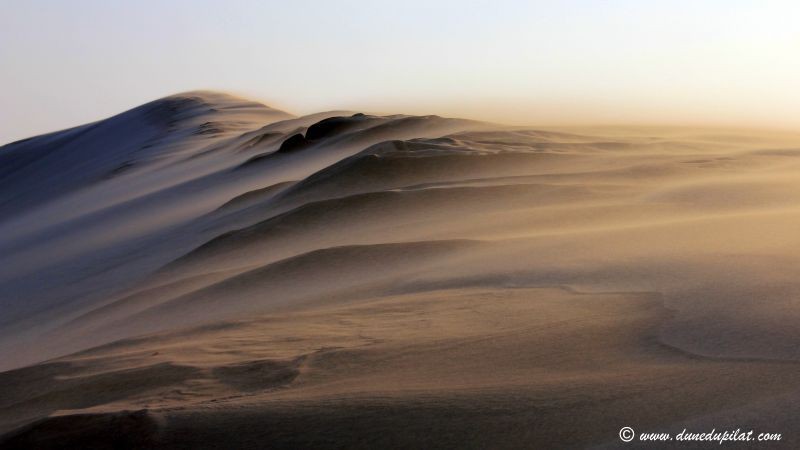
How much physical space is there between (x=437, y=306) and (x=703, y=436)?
973 millimetres

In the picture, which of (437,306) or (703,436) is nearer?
(703,436)

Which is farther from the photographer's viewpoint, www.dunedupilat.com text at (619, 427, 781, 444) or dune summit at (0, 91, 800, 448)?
dune summit at (0, 91, 800, 448)

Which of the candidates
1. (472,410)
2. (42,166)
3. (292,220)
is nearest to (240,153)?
(292,220)

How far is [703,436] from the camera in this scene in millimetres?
1415

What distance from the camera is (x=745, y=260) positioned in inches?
94.9

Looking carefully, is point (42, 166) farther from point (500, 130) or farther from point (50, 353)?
point (50, 353)

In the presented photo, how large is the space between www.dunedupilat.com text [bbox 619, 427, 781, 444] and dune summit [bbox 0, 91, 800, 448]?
2 centimetres

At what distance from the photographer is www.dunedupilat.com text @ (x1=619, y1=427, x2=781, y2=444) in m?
1.38

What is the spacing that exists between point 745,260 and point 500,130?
13.8 ft

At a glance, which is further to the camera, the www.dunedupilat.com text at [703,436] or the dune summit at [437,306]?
the dune summit at [437,306]

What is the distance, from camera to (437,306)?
233cm

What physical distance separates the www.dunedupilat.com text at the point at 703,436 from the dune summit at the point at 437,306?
2cm

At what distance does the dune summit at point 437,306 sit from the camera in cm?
161

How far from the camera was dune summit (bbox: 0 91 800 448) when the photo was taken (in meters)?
1.61
